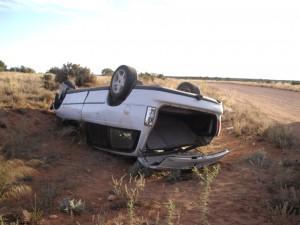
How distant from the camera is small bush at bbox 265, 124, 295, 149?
948 cm

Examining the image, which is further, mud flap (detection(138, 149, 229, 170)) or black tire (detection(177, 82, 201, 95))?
black tire (detection(177, 82, 201, 95))

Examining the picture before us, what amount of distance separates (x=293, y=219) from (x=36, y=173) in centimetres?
427

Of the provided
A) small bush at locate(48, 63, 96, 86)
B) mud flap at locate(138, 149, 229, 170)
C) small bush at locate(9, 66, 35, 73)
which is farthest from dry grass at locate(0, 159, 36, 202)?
small bush at locate(9, 66, 35, 73)

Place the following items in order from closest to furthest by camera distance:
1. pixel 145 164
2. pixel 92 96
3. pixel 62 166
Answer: pixel 145 164 → pixel 62 166 → pixel 92 96

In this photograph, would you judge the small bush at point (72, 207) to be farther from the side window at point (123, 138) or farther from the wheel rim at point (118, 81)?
the wheel rim at point (118, 81)

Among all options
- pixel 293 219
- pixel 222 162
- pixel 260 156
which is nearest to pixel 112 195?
pixel 293 219

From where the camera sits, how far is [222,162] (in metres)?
8.12

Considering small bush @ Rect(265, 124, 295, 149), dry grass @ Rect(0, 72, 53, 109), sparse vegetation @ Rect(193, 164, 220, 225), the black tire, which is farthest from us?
dry grass @ Rect(0, 72, 53, 109)

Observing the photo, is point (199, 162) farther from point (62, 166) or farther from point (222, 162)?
point (62, 166)

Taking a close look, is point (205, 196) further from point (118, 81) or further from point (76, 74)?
point (76, 74)

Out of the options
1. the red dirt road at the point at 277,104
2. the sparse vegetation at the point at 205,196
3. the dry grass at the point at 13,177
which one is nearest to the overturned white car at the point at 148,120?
the sparse vegetation at the point at 205,196

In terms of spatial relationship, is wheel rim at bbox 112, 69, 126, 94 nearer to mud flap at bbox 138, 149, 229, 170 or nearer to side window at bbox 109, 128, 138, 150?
side window at bbox 109, 128, 138, 150

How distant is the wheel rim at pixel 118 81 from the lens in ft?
25.6

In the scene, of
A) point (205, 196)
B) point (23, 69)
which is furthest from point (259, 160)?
point (23, 69)
